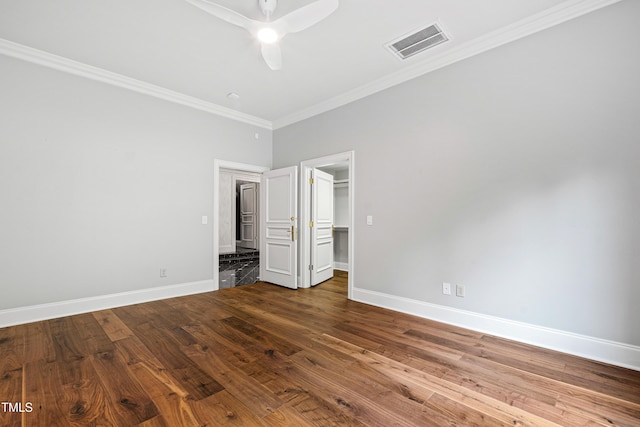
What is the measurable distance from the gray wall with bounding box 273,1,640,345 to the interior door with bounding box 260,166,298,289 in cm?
150

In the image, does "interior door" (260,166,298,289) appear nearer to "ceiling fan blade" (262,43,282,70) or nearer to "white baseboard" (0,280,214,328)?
"white baseboard" (0,280,214,328)

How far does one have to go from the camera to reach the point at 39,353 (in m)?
2.42

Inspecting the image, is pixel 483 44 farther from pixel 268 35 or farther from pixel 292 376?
pixel 292 376

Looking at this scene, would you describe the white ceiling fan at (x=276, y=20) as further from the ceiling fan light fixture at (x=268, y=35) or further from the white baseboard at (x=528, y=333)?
the white baseboard at (x=528, y=333)

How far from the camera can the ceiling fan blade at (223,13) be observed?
1857 mm

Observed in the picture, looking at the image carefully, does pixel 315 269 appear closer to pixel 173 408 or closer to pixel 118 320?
pixel 118 320

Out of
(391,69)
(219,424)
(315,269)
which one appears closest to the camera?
(219,424)

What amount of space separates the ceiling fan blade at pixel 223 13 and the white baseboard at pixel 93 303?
140 inches

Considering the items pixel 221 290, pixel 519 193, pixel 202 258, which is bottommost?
pixel 221 290

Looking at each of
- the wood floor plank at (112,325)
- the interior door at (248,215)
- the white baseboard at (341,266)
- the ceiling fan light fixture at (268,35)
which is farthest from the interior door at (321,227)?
the interior door at (248,215)

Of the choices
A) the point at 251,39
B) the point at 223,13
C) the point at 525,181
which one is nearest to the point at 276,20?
the point at 223,13

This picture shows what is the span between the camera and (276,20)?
209 centimetres

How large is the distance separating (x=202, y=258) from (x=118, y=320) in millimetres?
1444

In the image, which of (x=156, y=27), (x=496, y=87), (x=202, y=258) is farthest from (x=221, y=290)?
(x=496, y=87)
